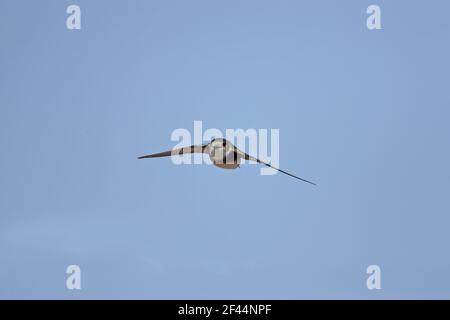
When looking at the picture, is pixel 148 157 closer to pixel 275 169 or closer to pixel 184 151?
pixel 184 151

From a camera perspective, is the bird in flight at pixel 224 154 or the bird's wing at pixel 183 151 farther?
the bird's wing at pixel 183 151

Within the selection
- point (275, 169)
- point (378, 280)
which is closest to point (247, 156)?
point (275, 169)

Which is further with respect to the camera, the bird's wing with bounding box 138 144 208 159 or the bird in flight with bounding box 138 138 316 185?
the bird's wing with bounding box 138 144 208 159

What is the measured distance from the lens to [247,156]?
122 m

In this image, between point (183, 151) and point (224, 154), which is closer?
point (224, 154)

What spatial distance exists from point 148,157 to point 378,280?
37626 millimetres

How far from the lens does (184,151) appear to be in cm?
12794
